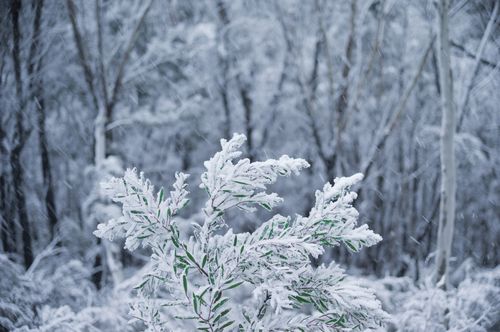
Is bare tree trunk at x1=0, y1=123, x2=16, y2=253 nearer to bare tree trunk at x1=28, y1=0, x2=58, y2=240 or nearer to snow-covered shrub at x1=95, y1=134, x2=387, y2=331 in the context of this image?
bare tree trunk at x1=28, y1=0, x2=58, y2=240

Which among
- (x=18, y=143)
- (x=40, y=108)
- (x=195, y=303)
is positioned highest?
(x=40, y=108)

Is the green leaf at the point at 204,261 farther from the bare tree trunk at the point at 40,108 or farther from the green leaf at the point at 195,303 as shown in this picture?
the bare tree trunk at the point at 40,108

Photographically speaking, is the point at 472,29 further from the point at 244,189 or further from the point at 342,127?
the point at 244,189

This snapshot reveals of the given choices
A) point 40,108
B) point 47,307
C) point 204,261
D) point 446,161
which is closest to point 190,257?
point 204,261

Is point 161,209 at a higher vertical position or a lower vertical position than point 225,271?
higher

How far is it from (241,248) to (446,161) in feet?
11.0

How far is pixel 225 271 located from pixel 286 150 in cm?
942

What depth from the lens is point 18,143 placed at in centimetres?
704

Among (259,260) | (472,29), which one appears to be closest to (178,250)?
(259,260)

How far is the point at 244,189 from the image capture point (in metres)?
1.89

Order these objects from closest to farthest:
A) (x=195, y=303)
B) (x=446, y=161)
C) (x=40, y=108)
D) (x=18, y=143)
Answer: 1. (x=195, y=303)
2. (x=446, y=161)
3. (x=18, y=143)
4. (x=40, y=108)

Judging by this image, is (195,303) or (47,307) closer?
(195,303)

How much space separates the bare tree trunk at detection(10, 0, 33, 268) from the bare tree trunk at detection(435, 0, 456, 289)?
19.0 ft

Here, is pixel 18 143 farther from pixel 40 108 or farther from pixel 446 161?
pixel 446 161
